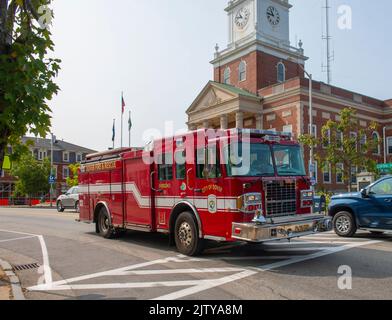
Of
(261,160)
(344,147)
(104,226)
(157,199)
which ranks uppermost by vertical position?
(344,147)

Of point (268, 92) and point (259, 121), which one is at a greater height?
point (268, 92)

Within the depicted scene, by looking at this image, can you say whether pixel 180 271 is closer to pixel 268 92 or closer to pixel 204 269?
pixel 204 269

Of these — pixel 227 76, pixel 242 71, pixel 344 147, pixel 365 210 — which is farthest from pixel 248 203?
pixel 227 76

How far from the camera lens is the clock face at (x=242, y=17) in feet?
172

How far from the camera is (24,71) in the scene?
20.1ft

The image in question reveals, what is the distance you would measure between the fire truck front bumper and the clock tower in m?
41.0

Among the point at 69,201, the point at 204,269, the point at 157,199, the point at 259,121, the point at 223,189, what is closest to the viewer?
the point at 204,269

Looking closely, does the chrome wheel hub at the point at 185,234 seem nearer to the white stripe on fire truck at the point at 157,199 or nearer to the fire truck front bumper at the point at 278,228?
the white stripe on fire truck at the point at 157,199

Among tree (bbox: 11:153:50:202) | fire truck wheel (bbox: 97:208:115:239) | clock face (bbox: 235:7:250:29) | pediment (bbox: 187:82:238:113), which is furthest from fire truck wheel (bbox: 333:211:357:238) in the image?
tree (bbox: 11:153:50:202)

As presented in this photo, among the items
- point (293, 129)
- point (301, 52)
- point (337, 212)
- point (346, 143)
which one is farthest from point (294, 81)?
point (337, 212)

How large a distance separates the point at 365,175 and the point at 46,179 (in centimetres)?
4198

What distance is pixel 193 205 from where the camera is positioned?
908 centimetres

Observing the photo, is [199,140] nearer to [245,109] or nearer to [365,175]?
[365,175]

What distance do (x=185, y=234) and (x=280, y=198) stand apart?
2.34m
